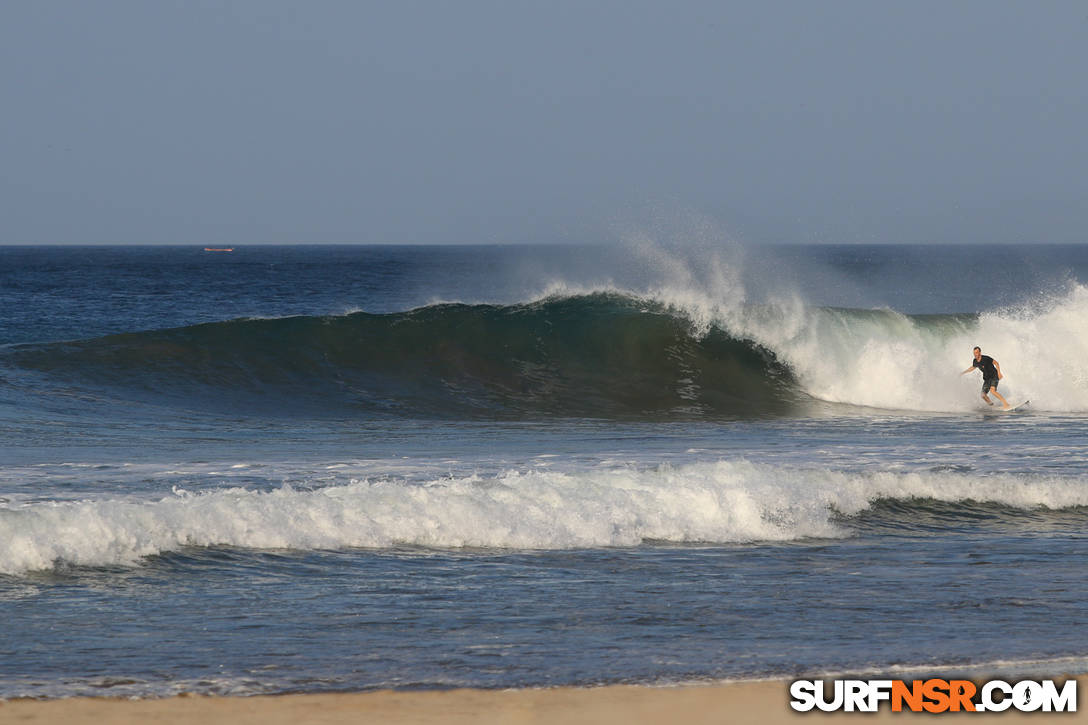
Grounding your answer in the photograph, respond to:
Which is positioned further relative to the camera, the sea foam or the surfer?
the surfer

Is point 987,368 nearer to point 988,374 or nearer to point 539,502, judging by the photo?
point 988,374

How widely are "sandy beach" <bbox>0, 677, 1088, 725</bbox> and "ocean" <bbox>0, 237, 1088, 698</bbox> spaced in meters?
0.15

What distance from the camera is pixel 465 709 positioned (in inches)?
201

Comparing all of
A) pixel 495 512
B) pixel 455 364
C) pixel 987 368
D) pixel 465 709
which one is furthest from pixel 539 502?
pixel 987 368

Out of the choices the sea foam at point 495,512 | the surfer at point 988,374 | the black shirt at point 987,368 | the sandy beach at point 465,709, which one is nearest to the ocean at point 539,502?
the sea foam at point 495,512

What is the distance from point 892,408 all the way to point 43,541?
46.8ft

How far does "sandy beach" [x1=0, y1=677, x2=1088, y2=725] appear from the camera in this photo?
498 cm

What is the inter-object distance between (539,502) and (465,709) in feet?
13.2

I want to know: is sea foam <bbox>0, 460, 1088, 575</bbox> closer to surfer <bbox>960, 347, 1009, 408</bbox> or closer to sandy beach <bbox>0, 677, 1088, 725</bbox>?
sandy beach <bbox>0, 677, 1088, 725</bbox>

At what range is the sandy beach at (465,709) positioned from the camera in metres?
4.98

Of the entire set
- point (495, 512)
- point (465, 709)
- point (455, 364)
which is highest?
point (455, 364)

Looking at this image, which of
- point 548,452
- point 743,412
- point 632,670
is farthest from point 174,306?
point 632,670

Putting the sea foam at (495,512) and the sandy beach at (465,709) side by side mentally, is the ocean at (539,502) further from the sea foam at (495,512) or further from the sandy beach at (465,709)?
the sandy beach at (465,709)

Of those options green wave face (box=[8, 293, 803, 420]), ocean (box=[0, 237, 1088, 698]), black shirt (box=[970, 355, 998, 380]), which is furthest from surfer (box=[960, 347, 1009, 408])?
green wave face (box=[8, 293, 803, 420])
